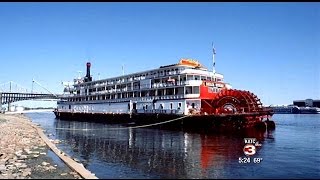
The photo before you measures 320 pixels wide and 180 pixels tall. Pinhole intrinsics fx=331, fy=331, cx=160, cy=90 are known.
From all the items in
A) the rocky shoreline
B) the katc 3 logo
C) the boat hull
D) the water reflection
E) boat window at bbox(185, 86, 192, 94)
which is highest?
boat window at bbox(185, 86, 192, 94)

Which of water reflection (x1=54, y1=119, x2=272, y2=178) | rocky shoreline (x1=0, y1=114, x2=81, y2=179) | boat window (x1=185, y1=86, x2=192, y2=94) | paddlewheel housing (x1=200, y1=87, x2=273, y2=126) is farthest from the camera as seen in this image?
boat window (x1=185, y1=86, x2=192, y2=94)

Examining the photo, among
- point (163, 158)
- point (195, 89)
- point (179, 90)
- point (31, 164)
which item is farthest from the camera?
point (179, 90)

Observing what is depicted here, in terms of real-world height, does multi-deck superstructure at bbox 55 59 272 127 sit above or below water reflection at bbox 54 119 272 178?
above

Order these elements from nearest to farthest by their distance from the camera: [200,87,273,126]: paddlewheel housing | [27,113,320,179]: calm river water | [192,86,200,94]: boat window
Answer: [27,113,320,179]: calm river water
[200,87,273,126]: paddlewheel housing
[192,86,200,94]: boat window

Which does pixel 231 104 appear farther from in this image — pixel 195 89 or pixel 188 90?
pixel 188 90

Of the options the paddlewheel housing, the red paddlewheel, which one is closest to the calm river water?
the paddlewheel housing

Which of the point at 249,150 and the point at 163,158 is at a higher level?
the point at 163,158

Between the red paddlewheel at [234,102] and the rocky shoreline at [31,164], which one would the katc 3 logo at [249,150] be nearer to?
the rocky shoreline at [31,164]

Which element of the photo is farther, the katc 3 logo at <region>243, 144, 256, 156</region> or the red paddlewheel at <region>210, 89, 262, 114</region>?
the red paddlewheel at <region>210, 89, 262, 114</region>

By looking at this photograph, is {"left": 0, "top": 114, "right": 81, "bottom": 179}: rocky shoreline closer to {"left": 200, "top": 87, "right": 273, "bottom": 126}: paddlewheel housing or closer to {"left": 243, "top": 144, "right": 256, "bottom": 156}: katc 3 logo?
{"left": 243, "top": 144, "right": 256, "bottom": 156}: katc 3 logo

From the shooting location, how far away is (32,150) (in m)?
22.1

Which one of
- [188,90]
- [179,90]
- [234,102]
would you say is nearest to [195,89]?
[188,90]

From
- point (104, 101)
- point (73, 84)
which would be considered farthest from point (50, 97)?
point (104, 101)

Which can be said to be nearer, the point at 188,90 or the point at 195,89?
the point at 195,89
